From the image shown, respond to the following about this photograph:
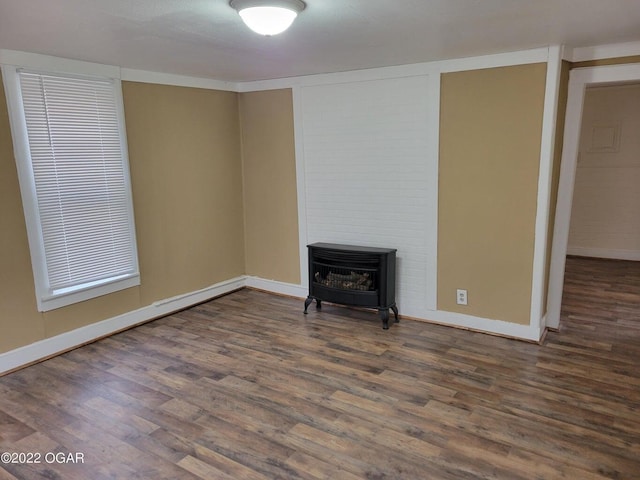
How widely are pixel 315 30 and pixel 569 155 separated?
215cm

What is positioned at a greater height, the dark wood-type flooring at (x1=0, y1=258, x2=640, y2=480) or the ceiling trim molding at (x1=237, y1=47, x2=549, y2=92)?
the ceiling trim molding at (x1=237, y1=47, x2=549, y2=92)

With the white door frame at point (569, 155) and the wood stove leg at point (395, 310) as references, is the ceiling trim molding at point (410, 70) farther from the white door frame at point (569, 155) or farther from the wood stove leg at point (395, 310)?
the wood stove leg at point (395, 310)

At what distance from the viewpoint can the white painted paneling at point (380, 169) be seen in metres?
3.73

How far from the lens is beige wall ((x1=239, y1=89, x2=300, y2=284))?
4.44 m

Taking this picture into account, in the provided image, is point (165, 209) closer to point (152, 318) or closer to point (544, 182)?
point (152, 318)

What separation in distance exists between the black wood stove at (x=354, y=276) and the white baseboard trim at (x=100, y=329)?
1096mm

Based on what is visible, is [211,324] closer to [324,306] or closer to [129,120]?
[324,306]

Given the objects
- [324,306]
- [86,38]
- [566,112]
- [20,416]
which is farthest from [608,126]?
[20,416]

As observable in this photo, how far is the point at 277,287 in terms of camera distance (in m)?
4.77

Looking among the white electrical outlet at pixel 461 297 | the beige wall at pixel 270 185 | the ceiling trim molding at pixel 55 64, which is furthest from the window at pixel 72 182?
the white electrical outlet at pixel 461 297

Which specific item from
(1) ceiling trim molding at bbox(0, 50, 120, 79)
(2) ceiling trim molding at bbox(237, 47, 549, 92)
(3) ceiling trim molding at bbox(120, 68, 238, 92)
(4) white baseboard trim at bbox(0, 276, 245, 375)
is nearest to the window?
(1) ceiling trim molding at bbox(0, 50, 120, 79)

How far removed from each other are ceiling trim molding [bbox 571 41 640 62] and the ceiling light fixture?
7.24ft

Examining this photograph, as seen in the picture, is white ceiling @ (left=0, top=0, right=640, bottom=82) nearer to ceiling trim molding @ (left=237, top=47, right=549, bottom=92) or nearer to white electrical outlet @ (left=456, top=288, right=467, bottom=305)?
ceiling trim molding @ (left=237, top=47, right=549, bottom=92)

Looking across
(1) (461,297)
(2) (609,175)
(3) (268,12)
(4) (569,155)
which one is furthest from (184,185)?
(2) (609,175)
